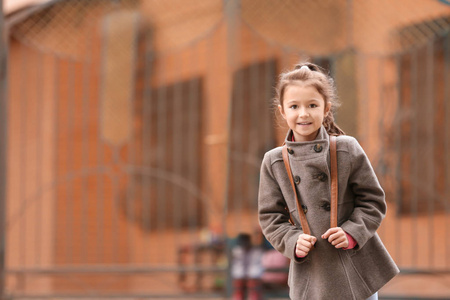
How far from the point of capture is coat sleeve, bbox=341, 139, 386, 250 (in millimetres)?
1759

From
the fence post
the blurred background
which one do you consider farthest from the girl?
the fence post

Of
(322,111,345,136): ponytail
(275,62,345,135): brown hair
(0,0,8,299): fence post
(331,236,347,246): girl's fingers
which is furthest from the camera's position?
(0,0,8,299): fence post

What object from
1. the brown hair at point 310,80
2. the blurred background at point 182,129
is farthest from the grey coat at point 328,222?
the blurred background at point 182,129

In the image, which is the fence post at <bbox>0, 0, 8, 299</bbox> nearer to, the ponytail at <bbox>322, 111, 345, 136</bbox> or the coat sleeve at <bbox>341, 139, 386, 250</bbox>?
the ponytail at <bbox>322, 111, 345, 136</bbox>

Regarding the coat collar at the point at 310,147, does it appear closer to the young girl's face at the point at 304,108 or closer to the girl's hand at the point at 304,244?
the young girl's face at the point at 304,108

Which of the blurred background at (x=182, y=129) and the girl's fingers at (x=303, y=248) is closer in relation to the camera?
the girl's fingers at (x=303, y=248)

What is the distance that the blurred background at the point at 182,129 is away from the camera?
17.4 ft

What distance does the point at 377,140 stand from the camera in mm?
5324

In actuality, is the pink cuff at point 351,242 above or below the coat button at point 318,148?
below

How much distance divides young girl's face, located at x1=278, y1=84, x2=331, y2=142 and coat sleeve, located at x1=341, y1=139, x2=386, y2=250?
0.13m

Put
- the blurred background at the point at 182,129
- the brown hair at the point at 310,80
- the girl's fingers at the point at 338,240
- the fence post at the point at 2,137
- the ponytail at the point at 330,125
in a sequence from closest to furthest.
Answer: the girl's fingers at the point at 338,240 < the brown hair at the point at 310,80 < the ponytail at the point at 330,125 < the fence post at the point at 2,137 < the blurred background at the point at 182,129

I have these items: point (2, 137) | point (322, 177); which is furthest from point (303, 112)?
point (2, 137)

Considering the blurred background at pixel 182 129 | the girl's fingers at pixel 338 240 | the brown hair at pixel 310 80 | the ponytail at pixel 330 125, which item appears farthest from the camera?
the blurred background at pixel 182 129

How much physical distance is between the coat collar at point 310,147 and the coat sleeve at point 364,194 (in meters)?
0.08
